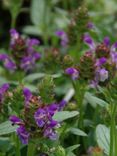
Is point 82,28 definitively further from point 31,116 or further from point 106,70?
point 31,116

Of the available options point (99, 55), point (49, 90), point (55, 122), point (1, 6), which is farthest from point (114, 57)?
point (1, 6)

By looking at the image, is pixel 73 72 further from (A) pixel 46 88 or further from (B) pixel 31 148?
(B) pixel 31 148

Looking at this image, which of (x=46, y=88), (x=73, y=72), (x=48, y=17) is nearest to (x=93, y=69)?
(x=73, y=72)

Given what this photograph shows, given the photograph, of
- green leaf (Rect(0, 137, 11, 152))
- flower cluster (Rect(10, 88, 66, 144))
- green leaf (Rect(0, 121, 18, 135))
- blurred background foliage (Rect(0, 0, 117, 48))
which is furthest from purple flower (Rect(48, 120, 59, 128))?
blurred background foliage (Rect(0, 0, 117, 48))

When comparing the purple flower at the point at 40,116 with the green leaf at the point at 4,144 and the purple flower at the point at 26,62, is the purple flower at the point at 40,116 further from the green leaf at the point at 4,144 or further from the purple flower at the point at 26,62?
the purple flower at the point at 26,62

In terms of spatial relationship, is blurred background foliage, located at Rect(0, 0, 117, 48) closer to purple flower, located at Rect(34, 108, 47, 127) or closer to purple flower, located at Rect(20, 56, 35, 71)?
purple flower, located at Rect(20, 56, 35, 71)
